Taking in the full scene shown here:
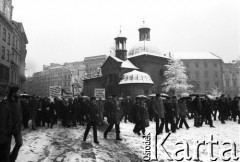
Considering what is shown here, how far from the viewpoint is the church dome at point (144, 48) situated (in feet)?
167

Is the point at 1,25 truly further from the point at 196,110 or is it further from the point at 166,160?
the point at 166,160

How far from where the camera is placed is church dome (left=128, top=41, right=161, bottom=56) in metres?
50.8

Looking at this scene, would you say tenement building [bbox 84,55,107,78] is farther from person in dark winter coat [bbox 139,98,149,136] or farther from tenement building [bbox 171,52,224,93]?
person in dark winter coat [bbox 139,98,149,136]

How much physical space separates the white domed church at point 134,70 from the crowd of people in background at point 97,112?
1988 centimetres

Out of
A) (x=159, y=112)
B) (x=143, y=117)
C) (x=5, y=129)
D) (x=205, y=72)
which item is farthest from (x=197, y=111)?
(x=205, y=72)

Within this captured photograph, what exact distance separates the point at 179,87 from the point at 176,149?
128 ft

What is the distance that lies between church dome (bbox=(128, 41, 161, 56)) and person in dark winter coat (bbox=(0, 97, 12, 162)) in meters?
46.0

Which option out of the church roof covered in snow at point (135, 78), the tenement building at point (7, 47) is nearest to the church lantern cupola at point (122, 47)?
the church roof covered in snow at point (135, 78)

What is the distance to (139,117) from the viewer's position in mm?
12086

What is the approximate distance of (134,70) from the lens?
142 ft

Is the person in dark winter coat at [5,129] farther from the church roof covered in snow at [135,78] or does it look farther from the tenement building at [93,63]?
the tenement building at [93,63]

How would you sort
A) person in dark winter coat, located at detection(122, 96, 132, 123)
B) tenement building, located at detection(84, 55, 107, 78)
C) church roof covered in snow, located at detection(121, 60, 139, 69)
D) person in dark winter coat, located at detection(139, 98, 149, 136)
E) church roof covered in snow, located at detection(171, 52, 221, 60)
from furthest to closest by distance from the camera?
tenement building, located at detection(84, 55, 107, 78), church roof covered in snow, located at detection(171, 52, 221, 60), church roof covered in snow, located at detection(121, 60, 139, 69), person in dark winter coat, located at detection(122, 96, 132, 123), person in dark winter coat, located at detection(139, 98, 149, 136)

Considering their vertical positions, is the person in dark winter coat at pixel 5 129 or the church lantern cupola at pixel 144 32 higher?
the church lantern cupola at pixel 144 32

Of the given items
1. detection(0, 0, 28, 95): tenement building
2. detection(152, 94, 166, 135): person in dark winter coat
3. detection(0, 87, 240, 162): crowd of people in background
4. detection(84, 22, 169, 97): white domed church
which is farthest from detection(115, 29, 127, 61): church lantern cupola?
detection(152, 94, 166, 135): person in dark winter coat
